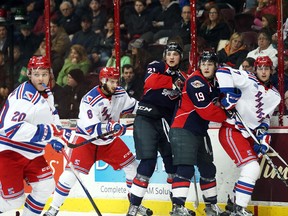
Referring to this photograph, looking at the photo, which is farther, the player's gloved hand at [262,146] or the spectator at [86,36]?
the spectator at [86,36]

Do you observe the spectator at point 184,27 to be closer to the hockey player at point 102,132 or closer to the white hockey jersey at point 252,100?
the hockey player at point 102,132

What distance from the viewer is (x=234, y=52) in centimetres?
679

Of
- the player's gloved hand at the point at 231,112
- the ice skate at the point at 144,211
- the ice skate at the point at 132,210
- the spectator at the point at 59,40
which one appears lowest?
the ice skate at the point at 144,211

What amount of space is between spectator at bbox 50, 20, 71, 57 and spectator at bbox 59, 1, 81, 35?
9cm

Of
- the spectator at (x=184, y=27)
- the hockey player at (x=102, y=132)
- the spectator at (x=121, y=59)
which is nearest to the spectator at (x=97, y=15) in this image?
the spectator at (x=121, y=59)

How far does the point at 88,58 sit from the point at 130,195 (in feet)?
5.68

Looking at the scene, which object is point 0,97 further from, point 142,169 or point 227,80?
point 227,80

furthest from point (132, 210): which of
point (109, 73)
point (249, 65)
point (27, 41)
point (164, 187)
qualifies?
point (27, 41)

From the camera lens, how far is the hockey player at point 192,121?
5.98 metres

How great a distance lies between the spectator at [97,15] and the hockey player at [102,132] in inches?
68.1

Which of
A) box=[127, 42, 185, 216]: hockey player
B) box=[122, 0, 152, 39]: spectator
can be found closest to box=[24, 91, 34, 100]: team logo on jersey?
box=[127, 42, 185, 216]: hockey player

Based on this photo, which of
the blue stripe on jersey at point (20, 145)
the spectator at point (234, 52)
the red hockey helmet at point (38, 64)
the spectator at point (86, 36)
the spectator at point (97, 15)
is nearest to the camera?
the blue stripe on jersey at point (20, 145)

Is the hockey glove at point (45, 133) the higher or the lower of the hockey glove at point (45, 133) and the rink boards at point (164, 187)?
the higher

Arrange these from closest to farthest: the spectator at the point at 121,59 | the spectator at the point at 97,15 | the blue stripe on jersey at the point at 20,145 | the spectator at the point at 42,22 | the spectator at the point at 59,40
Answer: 1. the blue stripe on jersey at the point at 20,145
2. the spectator at the point at 121,59
3. the spectator at the point at 59,40
4. the spectator at the point at 97,15
5. the spectator at the point at 42,22
